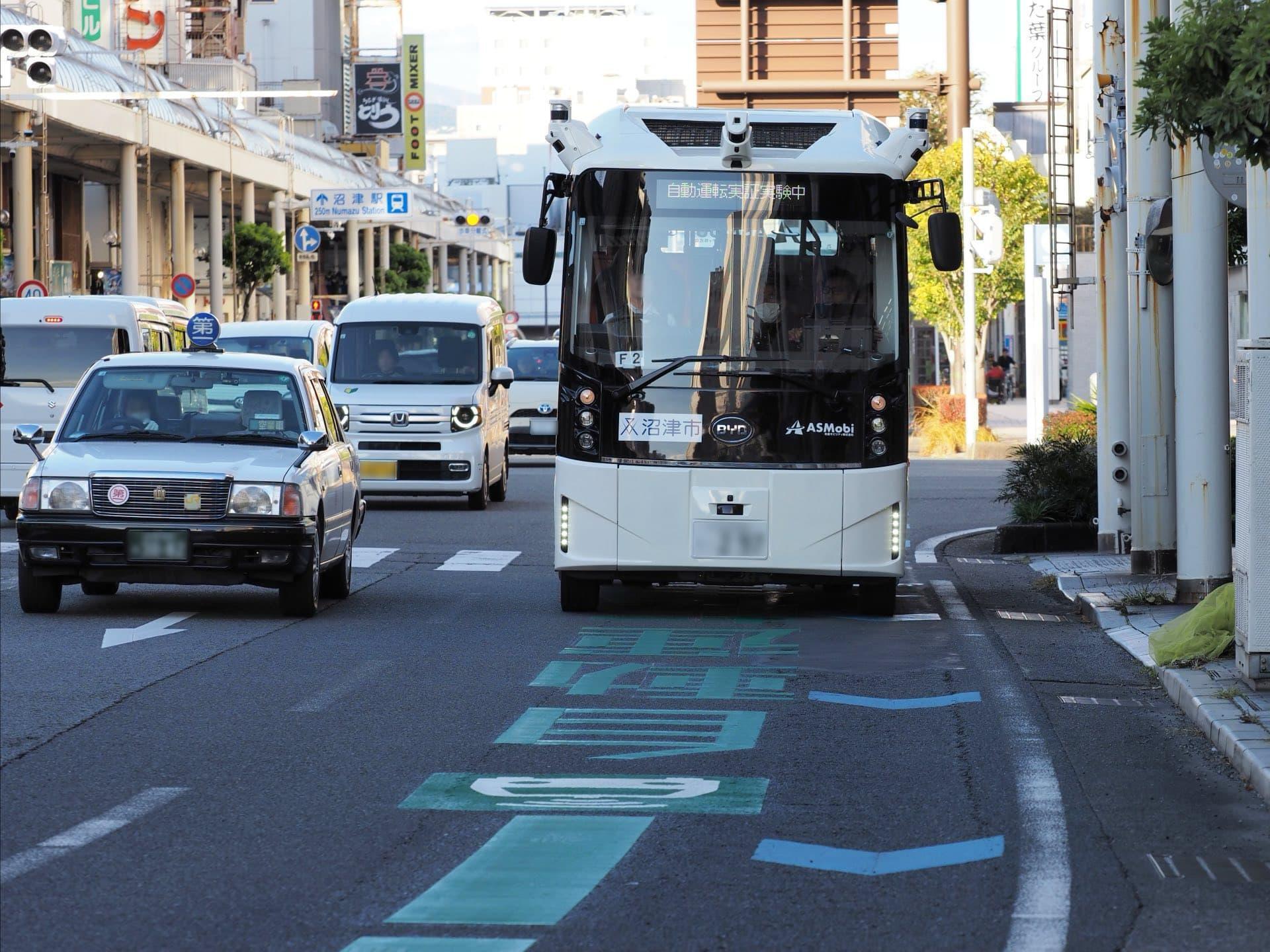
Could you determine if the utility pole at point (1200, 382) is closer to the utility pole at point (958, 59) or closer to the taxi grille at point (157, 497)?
the taxi grille at point (157, 497)

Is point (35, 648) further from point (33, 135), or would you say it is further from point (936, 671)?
point (33, 135)

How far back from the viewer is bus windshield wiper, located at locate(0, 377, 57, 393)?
22.1 meters

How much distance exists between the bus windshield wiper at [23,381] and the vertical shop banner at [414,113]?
8090 centimetres

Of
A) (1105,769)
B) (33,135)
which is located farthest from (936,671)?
(33,135)

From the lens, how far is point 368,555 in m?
18.2

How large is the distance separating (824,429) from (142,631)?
4.60 meters

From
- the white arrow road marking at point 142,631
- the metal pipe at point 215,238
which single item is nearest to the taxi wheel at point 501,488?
the white arrow road marking at point 142,631

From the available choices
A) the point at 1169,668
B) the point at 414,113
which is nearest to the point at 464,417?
the point at 1169,668

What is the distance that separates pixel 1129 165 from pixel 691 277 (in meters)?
4.34

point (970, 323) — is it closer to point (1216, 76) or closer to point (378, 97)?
point (1216, 76)

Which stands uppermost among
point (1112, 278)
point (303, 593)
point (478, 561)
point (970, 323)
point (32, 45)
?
point (32, 45)

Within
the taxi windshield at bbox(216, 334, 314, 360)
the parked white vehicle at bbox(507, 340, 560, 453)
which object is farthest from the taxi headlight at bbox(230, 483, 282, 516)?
the parked white vehicle at bbox(507, 340, 560, 453)

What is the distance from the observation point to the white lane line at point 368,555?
17406 mm

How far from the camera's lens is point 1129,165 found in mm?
15422
